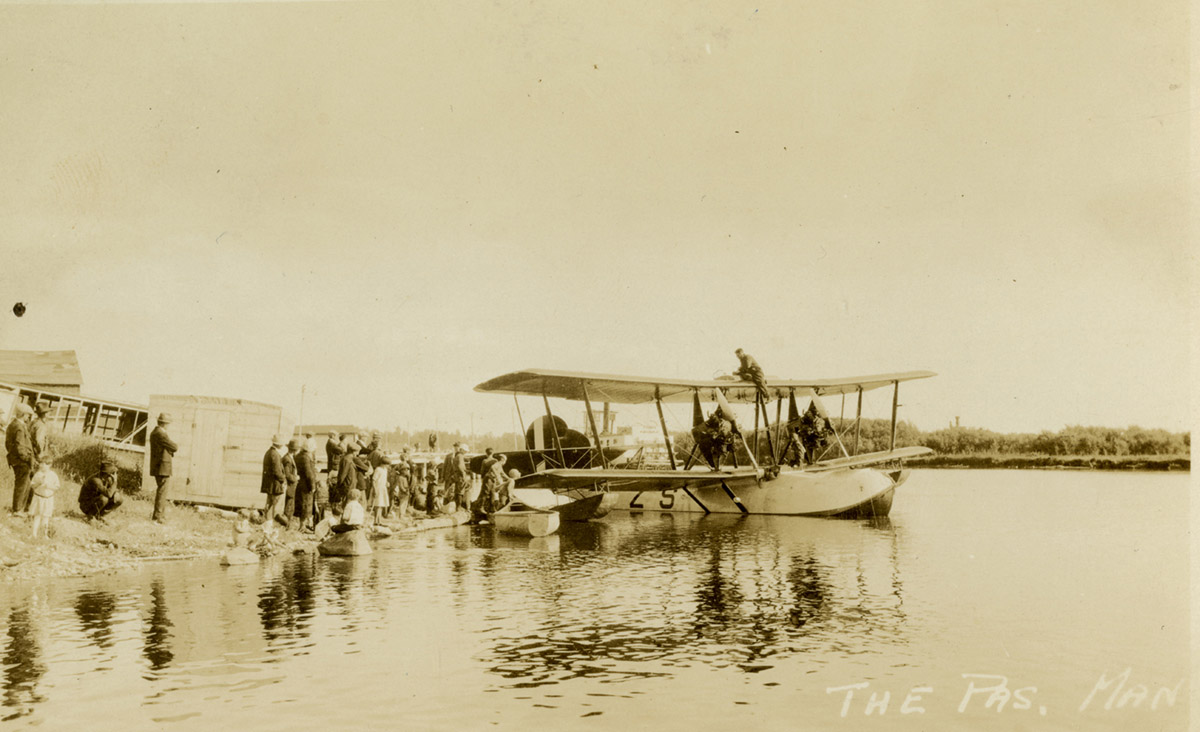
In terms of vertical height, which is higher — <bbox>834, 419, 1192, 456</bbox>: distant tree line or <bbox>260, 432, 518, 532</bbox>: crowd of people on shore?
<bbox>834, 419, 1192, 456</bbox>: distant tree line

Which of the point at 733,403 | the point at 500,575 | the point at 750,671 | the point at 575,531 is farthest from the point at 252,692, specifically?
the point at 733,403

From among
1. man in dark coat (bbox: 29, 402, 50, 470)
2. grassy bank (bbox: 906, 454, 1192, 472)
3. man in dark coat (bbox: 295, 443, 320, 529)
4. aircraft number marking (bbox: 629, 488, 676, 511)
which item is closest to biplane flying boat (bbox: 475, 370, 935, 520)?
aircraft number marking (bbox: 629, 488, 676, 511)

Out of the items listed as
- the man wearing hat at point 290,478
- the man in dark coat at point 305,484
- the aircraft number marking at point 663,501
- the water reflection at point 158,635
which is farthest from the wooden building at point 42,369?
the aircraft number marking at point 663,501

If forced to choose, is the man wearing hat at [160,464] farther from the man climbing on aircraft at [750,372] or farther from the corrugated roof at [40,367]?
the man climbing on aircraft at [750,372]

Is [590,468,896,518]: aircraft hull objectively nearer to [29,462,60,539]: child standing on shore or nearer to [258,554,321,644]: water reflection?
[258,554,321,644]: water reflection

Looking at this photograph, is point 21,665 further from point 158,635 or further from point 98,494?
point 98,494

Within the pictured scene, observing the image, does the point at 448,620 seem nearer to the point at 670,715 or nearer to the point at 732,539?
the point at 670,715
